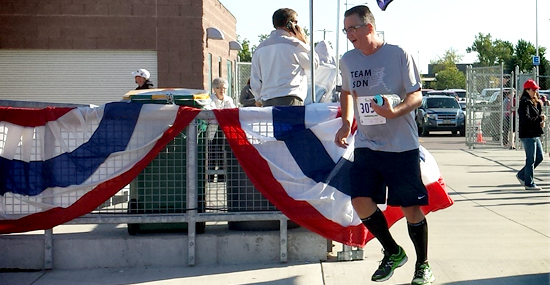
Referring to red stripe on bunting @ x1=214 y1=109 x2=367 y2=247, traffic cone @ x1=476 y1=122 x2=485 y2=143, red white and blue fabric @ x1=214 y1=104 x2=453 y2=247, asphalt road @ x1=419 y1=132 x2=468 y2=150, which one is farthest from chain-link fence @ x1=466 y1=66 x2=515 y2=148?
red stripe on bunting @ x1=214 y1=109 x2=367 y2=247

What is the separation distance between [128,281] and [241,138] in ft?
4.94

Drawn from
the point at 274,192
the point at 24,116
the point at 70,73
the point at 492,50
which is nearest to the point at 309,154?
the point at 274,192

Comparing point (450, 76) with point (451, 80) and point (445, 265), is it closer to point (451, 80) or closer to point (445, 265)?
point (451, 80)

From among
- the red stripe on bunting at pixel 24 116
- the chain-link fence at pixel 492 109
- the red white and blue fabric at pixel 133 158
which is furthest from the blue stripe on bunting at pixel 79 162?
the chain-link fence at pixel 492 109

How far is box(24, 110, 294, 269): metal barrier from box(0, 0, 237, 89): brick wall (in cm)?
1479

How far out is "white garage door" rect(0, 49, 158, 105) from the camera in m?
21.5

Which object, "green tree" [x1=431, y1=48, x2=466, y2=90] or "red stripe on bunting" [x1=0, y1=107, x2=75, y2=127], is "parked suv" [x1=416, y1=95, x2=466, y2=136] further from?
"green tree" [x1=431, y1=48, x2=466, y2=90]

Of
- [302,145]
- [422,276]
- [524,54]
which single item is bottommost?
[422,276]

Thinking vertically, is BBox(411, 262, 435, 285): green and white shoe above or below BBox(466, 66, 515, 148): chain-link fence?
below

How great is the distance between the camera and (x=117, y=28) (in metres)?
21.3

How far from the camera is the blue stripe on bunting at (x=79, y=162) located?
20.5 ft

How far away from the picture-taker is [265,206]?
646 centimetres

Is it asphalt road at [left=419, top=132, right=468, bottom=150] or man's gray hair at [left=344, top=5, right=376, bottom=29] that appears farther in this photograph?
asphalt road at [left=419, top=132, right=468, bottom=150]

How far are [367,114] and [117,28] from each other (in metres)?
17.1
